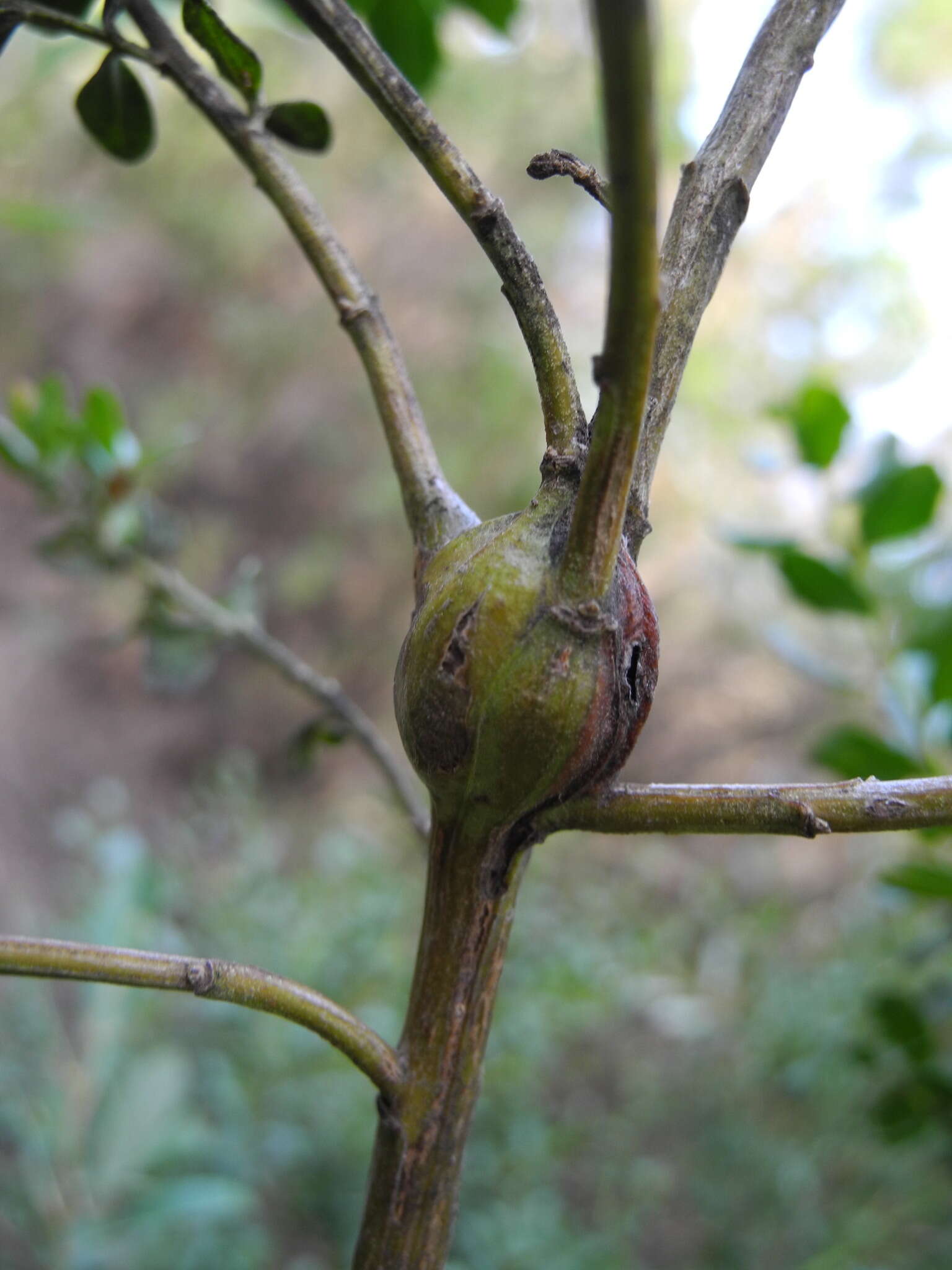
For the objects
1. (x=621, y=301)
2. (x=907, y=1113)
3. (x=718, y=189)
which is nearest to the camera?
(x=621, y=301)

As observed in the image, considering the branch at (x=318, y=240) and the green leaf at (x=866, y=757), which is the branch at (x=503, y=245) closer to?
the branch at (x=318, y=240)

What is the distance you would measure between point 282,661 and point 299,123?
0.84ft

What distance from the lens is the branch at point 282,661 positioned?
427mm

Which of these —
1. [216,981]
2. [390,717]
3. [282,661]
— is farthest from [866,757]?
[390,717]

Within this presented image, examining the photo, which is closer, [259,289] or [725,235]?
[725,235]

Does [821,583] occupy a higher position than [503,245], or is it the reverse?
[821,583]

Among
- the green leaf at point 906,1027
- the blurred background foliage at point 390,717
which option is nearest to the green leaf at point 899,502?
the blurred background foliage at point 390,717

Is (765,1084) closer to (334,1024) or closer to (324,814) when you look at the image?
(334,1024)

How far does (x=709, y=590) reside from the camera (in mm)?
3316

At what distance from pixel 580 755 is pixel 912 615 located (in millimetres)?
519

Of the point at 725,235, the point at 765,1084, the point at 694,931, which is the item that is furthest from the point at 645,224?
the point at 694,931

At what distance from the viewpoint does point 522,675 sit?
232mm

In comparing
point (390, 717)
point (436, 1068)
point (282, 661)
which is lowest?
A: point (436, 1068)

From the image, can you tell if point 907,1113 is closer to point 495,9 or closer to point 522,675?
point 522,675
